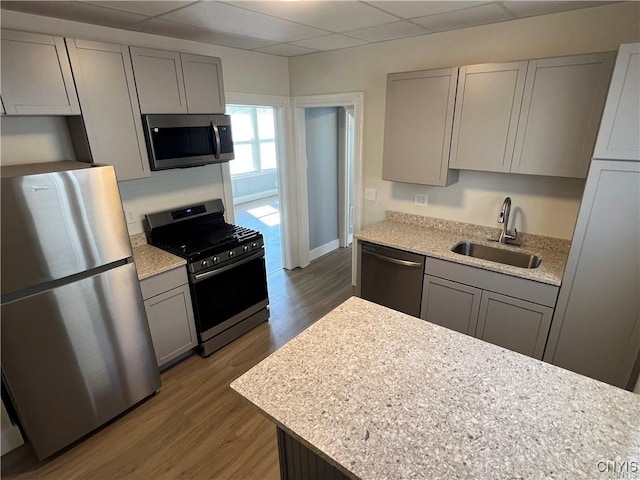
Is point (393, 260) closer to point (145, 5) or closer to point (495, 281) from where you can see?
point (495, 281)

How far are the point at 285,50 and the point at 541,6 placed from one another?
206cm

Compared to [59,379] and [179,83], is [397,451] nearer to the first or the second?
[59,379]

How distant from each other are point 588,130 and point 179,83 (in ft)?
8.88

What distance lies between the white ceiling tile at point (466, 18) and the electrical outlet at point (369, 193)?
1.44 meters

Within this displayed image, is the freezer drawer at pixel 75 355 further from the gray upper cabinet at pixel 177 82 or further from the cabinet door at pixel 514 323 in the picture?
the cabinet door at pixel 514 323

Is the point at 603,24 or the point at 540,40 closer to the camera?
the point at 603,24

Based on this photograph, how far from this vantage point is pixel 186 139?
2.56m

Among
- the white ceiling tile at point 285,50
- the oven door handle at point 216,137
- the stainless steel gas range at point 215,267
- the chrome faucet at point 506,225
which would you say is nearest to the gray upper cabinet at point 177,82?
the oven door handle at point 216,137

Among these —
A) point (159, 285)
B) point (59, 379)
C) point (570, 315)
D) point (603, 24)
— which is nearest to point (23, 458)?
point (59, 379)

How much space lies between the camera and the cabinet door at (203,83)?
99.7 inches

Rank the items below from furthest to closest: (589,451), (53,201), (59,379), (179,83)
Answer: (179,83), (59,379), (53,201), (589,451)

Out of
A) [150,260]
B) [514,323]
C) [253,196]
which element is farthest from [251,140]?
[514,323]

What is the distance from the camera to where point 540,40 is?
2.30 m

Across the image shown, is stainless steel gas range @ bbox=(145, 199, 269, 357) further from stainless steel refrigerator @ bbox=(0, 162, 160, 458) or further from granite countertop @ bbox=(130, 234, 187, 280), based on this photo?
stainless steel refrigerator @ bbox=(0, 162, 160, 458)
